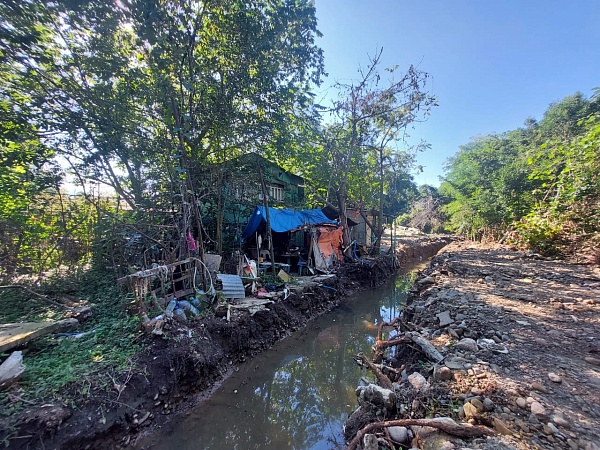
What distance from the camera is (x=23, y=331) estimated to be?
3.69 metres

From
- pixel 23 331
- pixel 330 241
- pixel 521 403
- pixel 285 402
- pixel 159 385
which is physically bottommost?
pixel 285 402

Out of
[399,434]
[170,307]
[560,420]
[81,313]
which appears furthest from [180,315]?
[560,420]

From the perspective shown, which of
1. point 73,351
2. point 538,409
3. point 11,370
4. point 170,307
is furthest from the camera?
point 170,307

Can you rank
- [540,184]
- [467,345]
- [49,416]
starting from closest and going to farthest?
1. [49,416]
2. [467,345]
3. [540,184]

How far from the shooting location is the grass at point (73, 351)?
119 inches

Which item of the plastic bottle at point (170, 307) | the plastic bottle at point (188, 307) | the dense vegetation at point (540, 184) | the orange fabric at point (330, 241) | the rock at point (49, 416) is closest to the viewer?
the rock at point (49, 416)

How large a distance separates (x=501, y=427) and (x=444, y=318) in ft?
8.74

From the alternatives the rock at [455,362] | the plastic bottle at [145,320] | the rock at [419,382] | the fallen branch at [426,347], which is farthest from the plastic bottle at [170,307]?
the rock at [455,362]

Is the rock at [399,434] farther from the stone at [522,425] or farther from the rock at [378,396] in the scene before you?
the stone at [522,425]

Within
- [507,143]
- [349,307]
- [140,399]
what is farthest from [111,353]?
[507,143]

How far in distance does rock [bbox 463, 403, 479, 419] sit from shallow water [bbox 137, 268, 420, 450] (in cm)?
188

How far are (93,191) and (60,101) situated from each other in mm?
1995

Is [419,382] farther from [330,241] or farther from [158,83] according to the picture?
[330,241]

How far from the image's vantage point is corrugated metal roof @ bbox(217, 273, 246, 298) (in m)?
6.34
